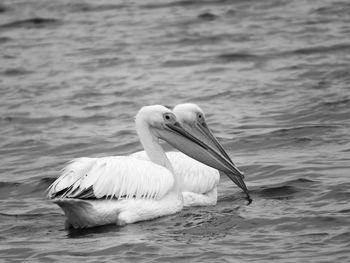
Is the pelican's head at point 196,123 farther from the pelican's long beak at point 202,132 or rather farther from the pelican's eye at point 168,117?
the pelican's eye at point 168,117

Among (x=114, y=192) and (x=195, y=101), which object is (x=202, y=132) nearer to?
(x=114, y=192)

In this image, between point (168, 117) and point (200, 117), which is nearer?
point (168, 117)

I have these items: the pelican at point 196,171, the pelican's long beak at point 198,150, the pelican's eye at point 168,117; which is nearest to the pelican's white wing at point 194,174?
the pelican at point 196,171

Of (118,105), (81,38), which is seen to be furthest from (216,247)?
(81,38)

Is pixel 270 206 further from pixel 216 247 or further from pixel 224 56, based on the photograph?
pixel 224 56

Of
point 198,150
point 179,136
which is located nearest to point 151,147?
point 179,136

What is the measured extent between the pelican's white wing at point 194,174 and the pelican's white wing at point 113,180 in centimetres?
48

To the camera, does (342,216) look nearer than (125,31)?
Yes

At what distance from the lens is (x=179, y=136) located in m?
8.99

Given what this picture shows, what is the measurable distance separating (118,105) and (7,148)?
2.27 meters

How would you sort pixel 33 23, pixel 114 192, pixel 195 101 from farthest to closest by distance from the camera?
pixel 33 23 < pixel 195 101 < pixel 114 192

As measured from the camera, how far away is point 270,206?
8336 millimetres

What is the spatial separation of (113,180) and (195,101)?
527 cm

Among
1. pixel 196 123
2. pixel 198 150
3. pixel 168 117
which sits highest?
pixel 168 117
